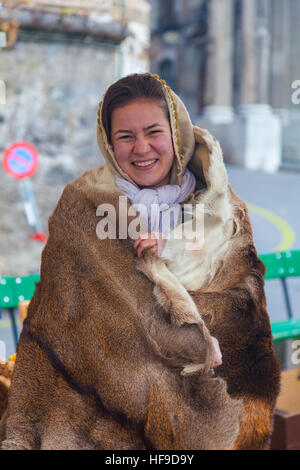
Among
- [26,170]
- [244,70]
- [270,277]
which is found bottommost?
[270,277]

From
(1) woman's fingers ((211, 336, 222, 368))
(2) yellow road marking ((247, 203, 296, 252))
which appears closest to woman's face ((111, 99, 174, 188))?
(1) woman's fingers ((211, 336, 222, 368))

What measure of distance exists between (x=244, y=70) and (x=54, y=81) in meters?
10.2

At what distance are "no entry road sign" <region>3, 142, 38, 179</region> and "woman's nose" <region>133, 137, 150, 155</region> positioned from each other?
2930mm

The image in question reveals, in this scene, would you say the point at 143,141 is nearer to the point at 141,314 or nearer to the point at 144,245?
the point at 144,245

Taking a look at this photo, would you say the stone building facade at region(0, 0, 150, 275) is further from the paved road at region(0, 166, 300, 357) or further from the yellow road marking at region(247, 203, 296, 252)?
the yellow road marking at region(247, 203, 296, 252)

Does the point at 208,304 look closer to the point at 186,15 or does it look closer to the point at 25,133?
the point at 25,133

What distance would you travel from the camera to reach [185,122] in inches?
64.7

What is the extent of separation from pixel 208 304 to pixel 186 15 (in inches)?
712

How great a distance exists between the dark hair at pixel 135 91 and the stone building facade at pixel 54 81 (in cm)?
267

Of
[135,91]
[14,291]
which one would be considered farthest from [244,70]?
[135,91]

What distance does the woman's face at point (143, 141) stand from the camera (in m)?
1.58

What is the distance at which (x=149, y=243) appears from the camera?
155 cm

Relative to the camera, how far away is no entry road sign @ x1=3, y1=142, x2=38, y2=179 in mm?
4386

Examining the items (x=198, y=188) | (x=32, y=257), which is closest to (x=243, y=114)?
(x=32, y=257)
